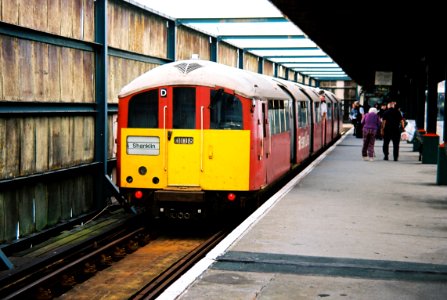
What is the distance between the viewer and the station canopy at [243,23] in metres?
16.9


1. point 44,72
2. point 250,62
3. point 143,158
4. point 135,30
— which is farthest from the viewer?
point 250,62

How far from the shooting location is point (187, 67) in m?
11.7

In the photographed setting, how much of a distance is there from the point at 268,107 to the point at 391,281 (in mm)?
6891

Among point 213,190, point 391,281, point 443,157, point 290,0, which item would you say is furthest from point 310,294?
point 443,157

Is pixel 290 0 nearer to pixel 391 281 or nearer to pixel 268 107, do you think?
pixel 268 107

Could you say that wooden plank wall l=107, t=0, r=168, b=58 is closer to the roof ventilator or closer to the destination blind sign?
the roof ventilator

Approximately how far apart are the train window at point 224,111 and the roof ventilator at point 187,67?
0.57m

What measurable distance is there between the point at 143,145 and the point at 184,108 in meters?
0.92

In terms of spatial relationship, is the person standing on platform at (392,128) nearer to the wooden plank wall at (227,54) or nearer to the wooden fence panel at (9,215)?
the wooden plank wall at (227,54)

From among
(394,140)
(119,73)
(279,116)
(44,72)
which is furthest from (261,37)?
(44,72)

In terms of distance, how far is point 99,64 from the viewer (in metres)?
13.4

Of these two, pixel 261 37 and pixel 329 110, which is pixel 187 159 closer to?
pixel 261 37

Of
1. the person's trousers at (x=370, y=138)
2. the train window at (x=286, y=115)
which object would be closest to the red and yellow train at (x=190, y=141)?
the train window at (x=286, y=115)

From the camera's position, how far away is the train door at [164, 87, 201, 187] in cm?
1124
